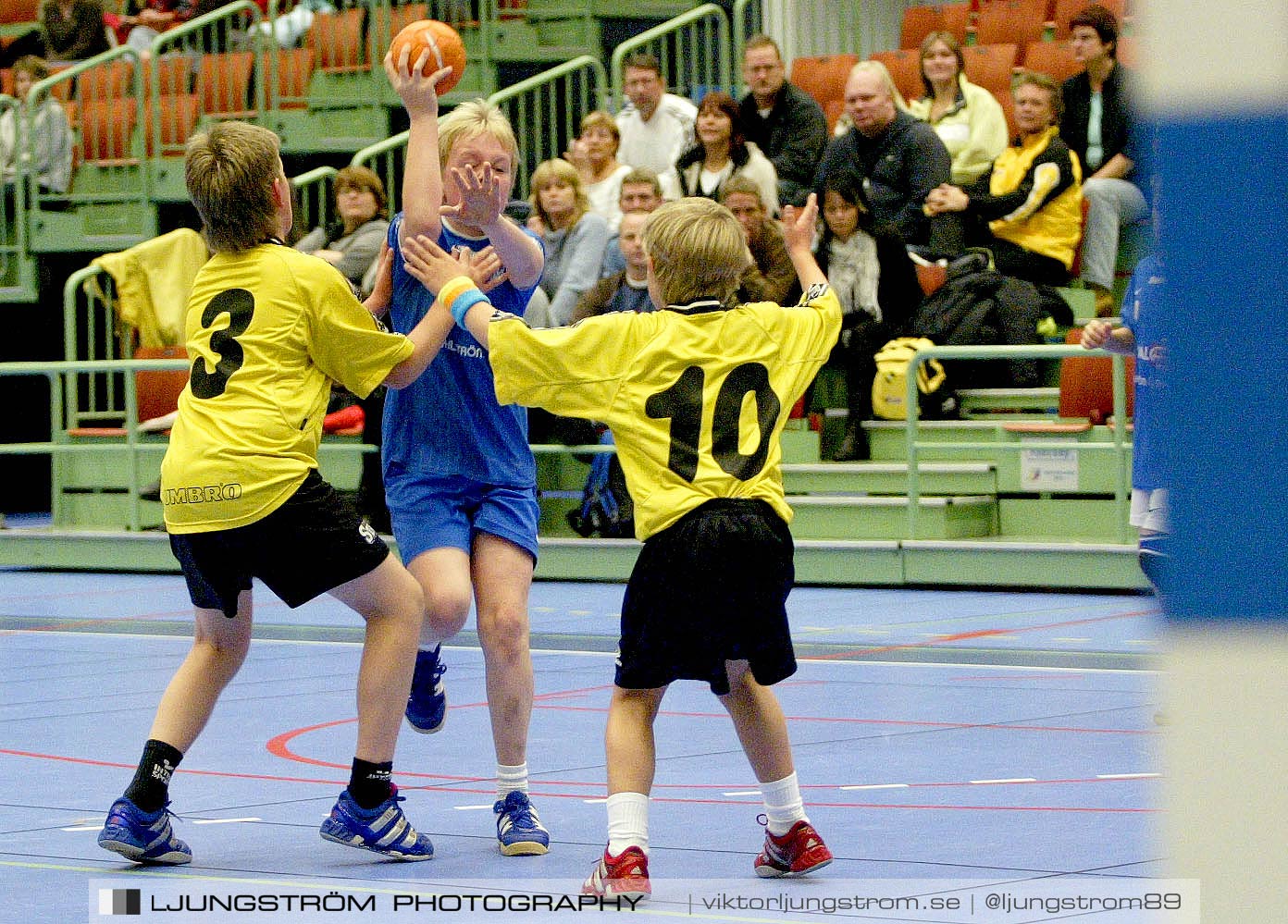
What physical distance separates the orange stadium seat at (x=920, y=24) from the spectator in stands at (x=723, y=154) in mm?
3115

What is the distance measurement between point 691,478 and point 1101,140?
28.8 ft

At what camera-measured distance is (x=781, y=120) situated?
1252 cm

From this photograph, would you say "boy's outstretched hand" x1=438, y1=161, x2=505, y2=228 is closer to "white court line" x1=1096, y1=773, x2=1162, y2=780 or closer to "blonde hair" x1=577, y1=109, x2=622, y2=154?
"white court line" x1=1096, y1=773, x2=1162, y2=780

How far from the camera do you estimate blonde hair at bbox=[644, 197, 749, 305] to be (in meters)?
3.95

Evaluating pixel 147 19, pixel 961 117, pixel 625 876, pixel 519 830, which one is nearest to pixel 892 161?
pixel 961 117

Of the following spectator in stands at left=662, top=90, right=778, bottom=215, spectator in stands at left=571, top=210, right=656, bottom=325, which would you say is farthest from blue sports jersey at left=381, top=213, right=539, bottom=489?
spectator in stands at left=662, top=90, right=778, bottom=215

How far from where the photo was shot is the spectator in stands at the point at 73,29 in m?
17.4

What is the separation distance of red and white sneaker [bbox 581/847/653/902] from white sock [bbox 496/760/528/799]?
65 centimetres

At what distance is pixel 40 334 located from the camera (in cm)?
1698

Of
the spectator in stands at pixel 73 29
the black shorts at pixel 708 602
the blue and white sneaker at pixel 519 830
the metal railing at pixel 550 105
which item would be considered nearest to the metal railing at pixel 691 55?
the metal railing at pixel 550 105

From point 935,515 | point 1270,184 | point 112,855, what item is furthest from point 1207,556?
point 935,515

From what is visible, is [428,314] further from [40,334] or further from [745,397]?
[40,334]

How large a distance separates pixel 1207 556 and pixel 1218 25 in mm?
212

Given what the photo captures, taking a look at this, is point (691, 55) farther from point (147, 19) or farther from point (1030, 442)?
point (147, 19)
